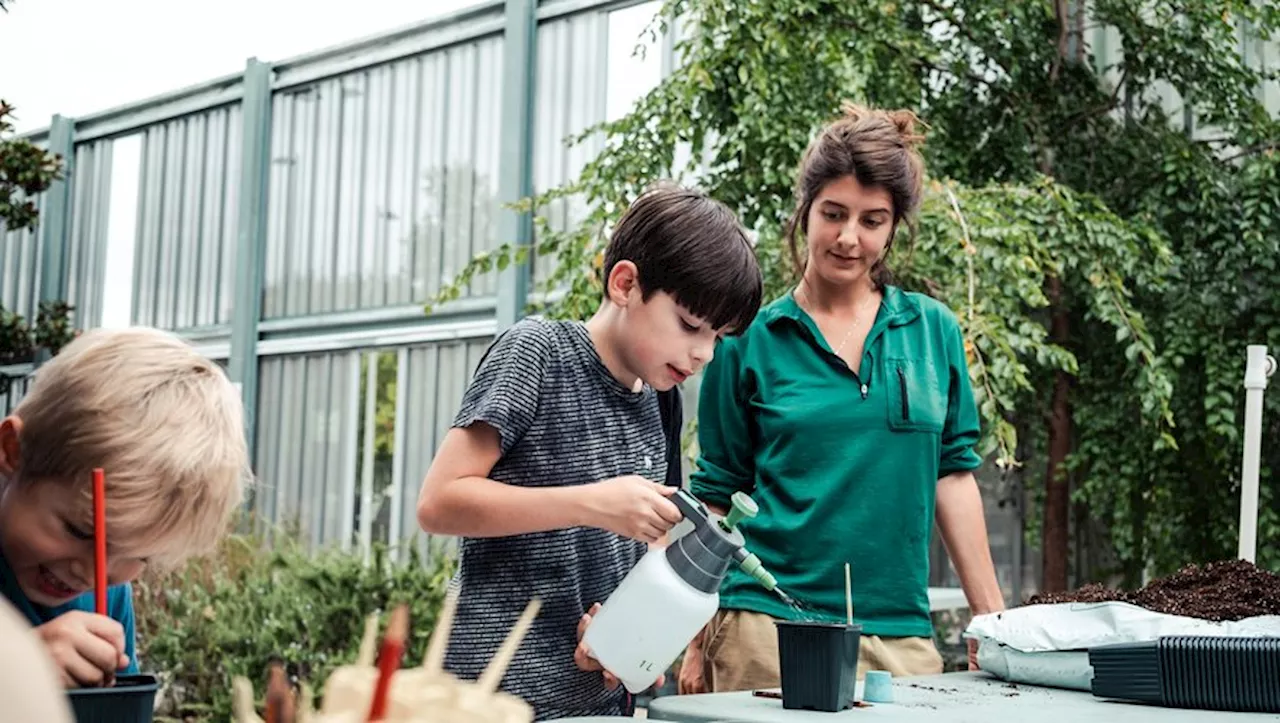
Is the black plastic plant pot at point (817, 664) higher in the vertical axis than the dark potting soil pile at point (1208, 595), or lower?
lower

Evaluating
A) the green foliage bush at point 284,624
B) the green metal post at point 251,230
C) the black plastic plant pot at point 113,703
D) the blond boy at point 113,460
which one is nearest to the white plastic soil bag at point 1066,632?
the blond boy at point 113,460

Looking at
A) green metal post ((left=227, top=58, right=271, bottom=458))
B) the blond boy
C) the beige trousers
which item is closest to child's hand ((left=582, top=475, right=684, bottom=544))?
the blond boy

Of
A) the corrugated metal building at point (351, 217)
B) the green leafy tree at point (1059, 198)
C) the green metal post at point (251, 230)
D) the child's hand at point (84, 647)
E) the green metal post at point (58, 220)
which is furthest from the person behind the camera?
the green metal post at point (58, 220)

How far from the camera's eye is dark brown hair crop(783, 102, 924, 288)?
187cm

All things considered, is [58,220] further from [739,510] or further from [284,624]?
[739,510]

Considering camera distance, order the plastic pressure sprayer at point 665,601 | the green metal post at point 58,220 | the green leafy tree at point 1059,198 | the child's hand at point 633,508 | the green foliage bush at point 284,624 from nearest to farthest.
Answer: the plastic pressure sprayer at point 665,601
the child's hand at point 633,508
the green leafy tree at point 1059,198
the green foliage bush at point 284,624
the green metal post at point 58,220

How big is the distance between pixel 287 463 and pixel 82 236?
2940 mm

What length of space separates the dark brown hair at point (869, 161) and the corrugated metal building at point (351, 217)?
551cm

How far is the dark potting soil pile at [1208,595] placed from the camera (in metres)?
1.60

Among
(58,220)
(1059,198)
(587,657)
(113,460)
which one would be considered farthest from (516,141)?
(113,460)

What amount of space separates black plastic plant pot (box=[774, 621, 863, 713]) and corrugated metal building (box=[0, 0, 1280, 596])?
624 cm

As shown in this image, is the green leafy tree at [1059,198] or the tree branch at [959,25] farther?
the tree branch at [959,25]

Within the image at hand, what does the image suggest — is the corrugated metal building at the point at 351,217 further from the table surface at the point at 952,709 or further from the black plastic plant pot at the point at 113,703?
the black plastic plant pot at the point at 113,703

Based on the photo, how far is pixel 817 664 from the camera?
4.36 feet
